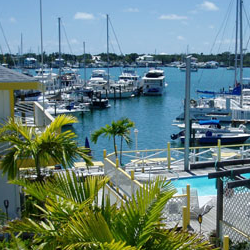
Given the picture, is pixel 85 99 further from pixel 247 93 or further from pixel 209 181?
pixel 209 181

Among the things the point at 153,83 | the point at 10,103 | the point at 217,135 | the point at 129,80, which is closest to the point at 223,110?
the point at 217,135

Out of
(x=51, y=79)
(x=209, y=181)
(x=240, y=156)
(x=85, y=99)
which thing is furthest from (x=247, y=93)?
(x=209, y=181)

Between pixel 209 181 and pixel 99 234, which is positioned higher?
pixel 99 234

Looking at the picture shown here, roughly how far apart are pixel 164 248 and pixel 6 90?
7.90 metres

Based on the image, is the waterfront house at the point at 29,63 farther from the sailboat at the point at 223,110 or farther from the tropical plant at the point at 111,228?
the tropical plant at the point at 111,228

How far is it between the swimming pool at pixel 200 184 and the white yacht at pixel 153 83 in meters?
73.2

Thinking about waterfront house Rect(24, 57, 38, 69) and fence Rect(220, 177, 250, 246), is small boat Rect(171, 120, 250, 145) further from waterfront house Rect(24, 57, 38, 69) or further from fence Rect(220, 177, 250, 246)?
waterfront house Rect(24, 57, 38, 69)

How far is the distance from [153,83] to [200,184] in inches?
2980

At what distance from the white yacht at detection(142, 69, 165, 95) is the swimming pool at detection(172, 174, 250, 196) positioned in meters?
73.2

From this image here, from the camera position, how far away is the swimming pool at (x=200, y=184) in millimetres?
16719

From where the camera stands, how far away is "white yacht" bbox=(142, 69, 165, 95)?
90700 millimetres

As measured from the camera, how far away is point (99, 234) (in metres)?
5.22

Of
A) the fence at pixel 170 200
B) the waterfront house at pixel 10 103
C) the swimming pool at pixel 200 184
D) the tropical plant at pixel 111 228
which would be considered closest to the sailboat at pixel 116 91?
the swimming pool at pixel 200 184

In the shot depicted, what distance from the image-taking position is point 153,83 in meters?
92.3
